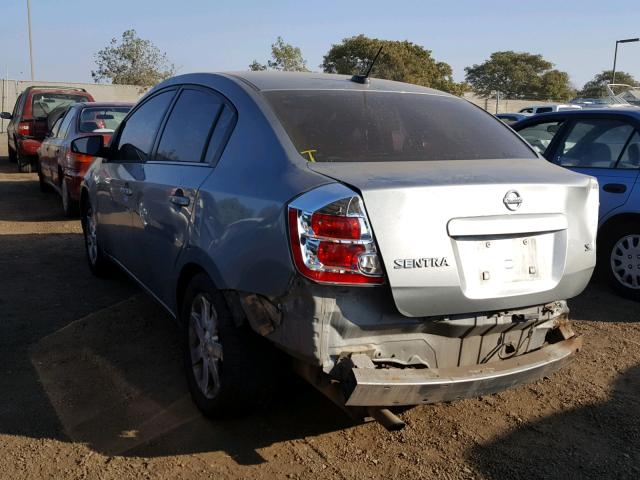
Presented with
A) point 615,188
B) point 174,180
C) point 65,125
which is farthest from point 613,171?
point 65,125

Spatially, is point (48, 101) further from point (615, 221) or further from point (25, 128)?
point (615, 221)

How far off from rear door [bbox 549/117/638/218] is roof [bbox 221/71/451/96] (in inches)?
93.8

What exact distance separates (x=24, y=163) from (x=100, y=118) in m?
6.30

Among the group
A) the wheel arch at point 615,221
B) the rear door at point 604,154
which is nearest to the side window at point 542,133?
the rear door at point 604,154

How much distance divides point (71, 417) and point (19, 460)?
16.6 inches

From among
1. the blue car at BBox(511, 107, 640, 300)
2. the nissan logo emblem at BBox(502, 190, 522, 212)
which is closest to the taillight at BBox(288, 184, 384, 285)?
the nissan logo emblem at BBox(502, 190, 522, 212)

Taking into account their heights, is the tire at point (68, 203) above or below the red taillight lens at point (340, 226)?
below

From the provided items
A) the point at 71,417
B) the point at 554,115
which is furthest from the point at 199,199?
the point at 554,115

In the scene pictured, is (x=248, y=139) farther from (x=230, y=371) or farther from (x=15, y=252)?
(x=15, y=252)

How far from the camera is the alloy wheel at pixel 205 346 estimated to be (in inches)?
129

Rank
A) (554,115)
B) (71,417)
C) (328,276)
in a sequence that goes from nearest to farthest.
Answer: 1. (328,276)
2. (71,417)
3. (554,115)

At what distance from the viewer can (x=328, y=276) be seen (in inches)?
104

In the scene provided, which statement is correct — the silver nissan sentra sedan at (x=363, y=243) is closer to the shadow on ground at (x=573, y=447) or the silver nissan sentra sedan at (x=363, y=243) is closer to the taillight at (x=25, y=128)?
the shadow on ground at (x=573, y=447)

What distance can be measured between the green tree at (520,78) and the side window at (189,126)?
5786 cm
